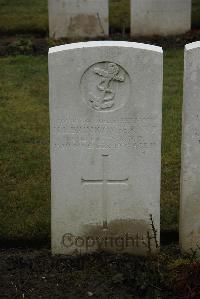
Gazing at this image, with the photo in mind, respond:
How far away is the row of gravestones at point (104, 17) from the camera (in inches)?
530

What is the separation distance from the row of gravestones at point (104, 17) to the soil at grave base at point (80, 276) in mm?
8522

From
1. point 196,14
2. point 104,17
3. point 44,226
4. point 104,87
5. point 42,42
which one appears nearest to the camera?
point 104,87

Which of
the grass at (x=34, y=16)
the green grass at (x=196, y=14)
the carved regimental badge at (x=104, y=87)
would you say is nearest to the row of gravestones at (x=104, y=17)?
the grass at (x=34, y=16)

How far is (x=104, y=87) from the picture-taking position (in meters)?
5.22

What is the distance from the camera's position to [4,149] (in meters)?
8.04

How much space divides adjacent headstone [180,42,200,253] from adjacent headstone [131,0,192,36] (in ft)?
28.1

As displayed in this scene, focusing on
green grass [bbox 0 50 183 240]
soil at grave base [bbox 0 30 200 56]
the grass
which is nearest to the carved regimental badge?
green grass [bbox 0 50 183 240]

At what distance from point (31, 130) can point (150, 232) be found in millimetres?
3584

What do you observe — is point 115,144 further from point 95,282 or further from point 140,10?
point 140,10

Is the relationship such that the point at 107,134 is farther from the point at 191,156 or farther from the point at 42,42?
the point at 42,42

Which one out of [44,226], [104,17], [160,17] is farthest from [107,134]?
[160,17]

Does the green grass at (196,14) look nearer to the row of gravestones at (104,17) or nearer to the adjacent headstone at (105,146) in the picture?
the row of gravestones at (104,17)

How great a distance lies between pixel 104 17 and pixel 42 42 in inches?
50.9

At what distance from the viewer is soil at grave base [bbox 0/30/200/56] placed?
13.0 metres
